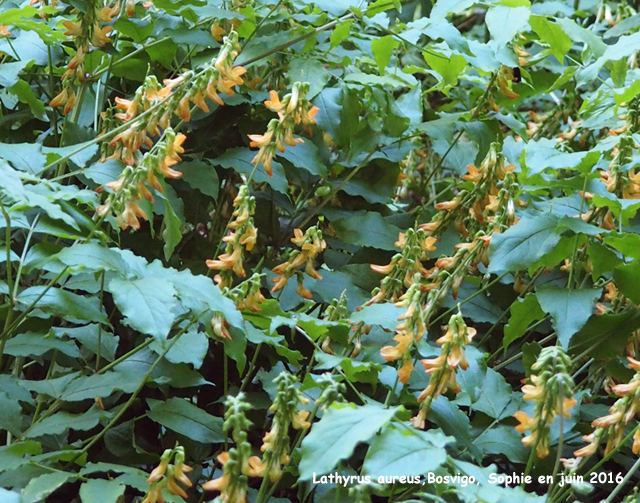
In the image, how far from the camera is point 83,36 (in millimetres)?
1298

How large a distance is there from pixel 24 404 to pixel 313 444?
2.69 ft

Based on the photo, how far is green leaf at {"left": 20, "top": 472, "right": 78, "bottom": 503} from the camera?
854 mm

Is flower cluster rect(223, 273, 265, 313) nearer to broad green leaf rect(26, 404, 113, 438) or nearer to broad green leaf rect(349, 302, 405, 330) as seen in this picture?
broad green leaf rect(349, 302, 405, 330)

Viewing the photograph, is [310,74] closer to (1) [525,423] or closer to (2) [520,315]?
(2) [520,315]

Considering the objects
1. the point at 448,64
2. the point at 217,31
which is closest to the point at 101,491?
the point at 217,31

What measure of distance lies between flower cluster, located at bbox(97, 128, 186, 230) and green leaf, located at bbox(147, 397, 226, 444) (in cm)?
31

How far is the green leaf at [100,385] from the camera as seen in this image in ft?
3.53

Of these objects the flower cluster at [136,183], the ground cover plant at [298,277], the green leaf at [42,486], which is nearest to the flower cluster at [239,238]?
the ground cover plant at [298,277]

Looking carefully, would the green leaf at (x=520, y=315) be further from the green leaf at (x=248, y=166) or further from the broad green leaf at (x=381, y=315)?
the green leaf at (x=248, y=166)

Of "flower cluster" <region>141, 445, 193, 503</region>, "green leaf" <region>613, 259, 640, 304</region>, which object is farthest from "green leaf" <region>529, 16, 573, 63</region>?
"flower cluster" <region>141, 445, 193, 503</region>

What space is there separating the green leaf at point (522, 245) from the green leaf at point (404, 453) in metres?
0.41

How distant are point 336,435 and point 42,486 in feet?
1.35

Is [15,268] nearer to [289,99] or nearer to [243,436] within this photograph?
[289,99]

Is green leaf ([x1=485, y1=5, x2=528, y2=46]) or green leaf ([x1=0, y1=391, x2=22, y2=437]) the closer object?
green leaf ([x1=0, y1=391, x2=22, y2=437])
